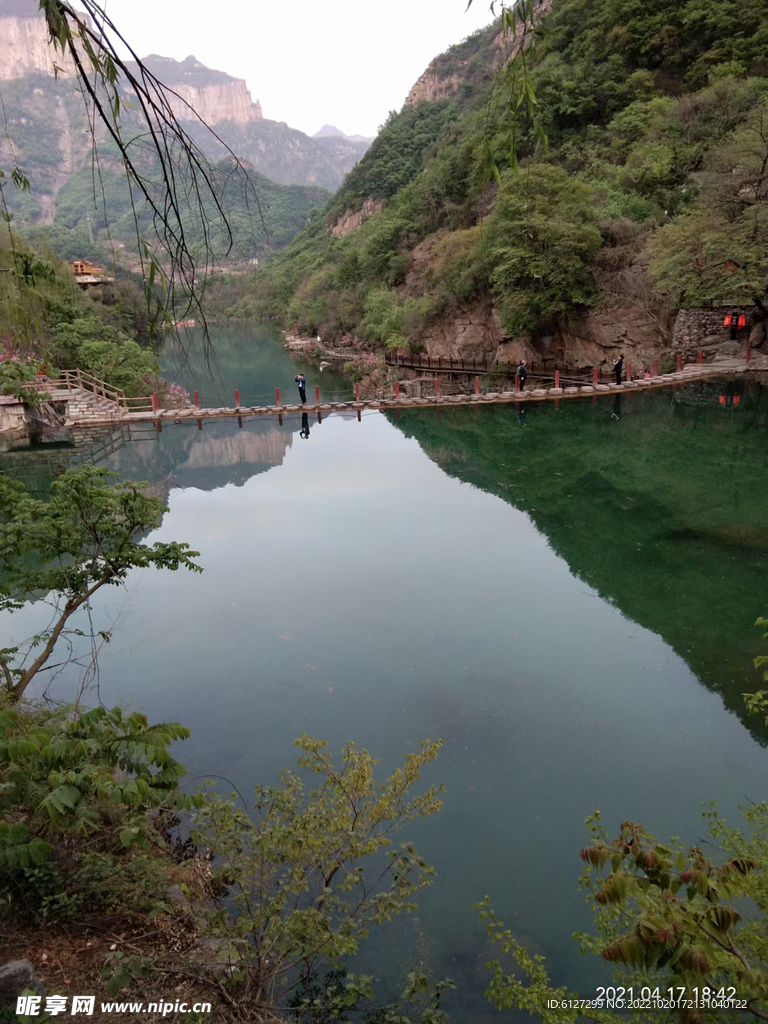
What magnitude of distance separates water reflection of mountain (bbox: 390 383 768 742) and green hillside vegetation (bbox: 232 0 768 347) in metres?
5.37

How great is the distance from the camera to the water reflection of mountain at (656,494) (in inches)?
351

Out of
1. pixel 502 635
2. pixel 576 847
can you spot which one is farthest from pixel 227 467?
pixel 576 847

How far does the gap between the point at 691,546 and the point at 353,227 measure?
6403cm

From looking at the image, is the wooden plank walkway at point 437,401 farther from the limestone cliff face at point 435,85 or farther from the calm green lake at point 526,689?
the limestone cliff face at point 435,85

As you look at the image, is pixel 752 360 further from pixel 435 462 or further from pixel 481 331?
pixel 435 462

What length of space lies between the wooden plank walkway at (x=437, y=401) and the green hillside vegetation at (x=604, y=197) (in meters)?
2.56

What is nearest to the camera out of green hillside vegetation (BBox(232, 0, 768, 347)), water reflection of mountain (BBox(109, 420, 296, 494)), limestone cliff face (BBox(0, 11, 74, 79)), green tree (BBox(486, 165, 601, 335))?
water reflection of mountain (BBox(109, 420, 296, 494))

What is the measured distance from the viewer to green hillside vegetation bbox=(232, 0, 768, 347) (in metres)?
22.5

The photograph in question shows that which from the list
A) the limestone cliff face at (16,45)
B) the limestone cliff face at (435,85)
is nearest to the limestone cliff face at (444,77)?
the limestone cliff face at (435,85)

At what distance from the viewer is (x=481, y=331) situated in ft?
106

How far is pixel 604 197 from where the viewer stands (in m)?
28.7

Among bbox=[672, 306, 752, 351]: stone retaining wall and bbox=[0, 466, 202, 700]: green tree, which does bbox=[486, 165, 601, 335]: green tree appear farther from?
bbox=[0, 466, 202, 700]: green tree

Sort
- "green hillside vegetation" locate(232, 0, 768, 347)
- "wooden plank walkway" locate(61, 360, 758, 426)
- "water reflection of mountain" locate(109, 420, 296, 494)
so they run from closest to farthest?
"water reflection of mountain" locate(109, 420, 296, 494)
"green hillside vegetation" locate(232, 0, 768, 347)
"wooden plank walkway" locate(61, 360, 758, 426)

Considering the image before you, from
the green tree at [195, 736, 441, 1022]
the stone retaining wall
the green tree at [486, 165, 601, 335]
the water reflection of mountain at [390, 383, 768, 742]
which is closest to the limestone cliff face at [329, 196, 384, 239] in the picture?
the green tree at [486, 165, 601, 335]
